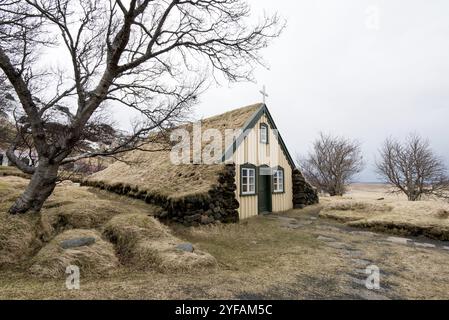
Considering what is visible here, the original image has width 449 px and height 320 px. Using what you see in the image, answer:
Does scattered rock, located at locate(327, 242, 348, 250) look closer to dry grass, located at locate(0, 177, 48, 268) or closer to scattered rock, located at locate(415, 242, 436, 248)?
scattered rock, located at locate(415, 242, 436, 248)

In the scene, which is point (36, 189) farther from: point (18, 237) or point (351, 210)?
point (351, 210)

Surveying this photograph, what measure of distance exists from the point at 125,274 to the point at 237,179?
280 inches

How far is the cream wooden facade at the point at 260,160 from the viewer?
39.1 ft

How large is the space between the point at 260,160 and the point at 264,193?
1824mm

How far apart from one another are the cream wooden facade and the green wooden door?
0.27 m

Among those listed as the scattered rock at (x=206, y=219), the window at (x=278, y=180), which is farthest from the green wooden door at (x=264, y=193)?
the scattered rock at (x=206, y=219)

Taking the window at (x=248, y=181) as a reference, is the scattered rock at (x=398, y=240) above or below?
below

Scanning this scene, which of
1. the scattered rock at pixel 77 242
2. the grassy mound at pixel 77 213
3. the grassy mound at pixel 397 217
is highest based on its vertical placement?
the grassy mound at pixel 77 213

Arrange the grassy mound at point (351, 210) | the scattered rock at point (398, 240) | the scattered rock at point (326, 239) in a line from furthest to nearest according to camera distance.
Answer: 1. the grassy mound at point (351, 210)
2. the scattered rock at point (326, 239)
3. the scattered rock at point (398, 240)

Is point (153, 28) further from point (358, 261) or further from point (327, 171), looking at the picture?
point (327, 171)

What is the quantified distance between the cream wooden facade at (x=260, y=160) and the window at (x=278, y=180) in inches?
9.2

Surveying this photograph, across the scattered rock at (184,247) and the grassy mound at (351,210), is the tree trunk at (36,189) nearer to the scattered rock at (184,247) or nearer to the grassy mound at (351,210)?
the scattered rock at (184,247)

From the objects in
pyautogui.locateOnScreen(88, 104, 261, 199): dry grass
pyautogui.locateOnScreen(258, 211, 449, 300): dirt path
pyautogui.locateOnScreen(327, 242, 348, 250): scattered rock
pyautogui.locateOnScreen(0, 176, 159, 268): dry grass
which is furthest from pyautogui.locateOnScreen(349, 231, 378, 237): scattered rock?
pyautogui.locateOnScreen(0, 176, 159, 268): dry grass

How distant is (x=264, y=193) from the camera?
1393 cm
